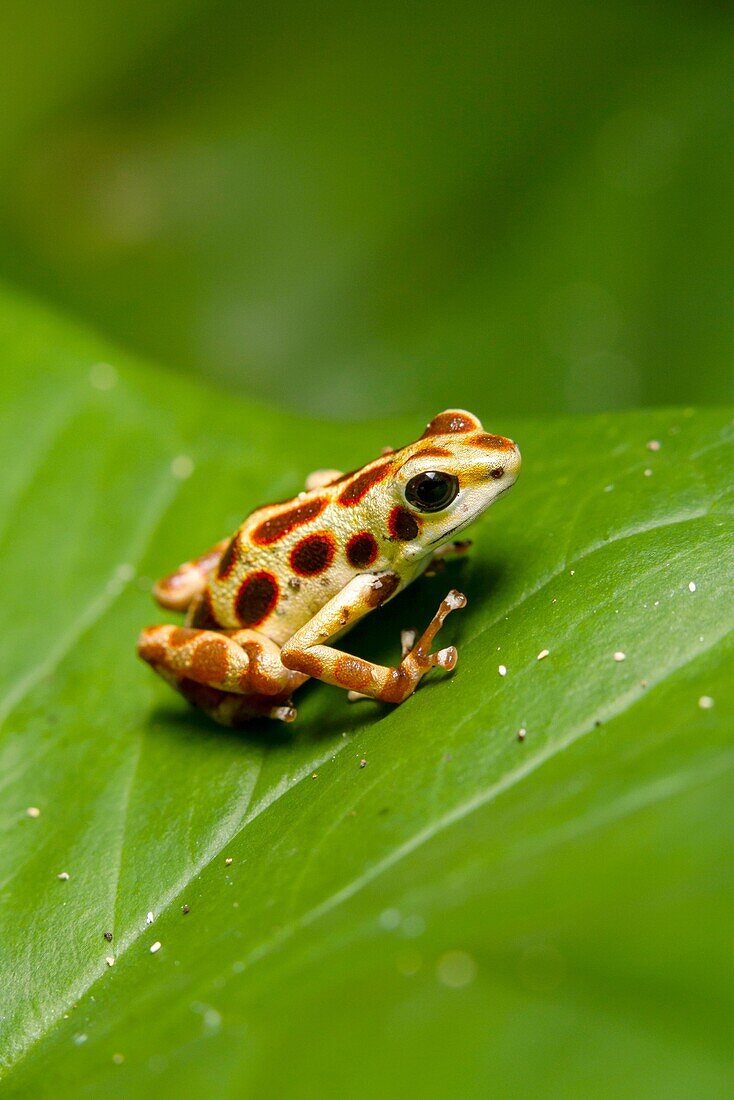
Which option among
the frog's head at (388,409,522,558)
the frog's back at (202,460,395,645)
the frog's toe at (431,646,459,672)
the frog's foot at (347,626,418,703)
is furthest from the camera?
the frog's back at (202,460,395,645)

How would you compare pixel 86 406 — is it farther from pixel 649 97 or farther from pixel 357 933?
pixel 649 97

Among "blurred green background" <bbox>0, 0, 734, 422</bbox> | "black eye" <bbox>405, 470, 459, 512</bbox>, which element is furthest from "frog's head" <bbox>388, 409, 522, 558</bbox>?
"blurred green background" <bbox>0, 0, 734, 422</bbox>

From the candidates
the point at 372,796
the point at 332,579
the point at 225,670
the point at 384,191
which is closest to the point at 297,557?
the point at 332,579

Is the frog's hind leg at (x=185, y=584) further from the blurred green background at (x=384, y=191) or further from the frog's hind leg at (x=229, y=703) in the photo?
the blurred green background at (x=384, y=191)

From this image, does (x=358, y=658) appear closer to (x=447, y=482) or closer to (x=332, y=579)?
(x=332, y=579)

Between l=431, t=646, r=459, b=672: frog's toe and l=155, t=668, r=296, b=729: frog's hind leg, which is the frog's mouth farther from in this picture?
l=155, t=668, r=296, b=729: frog's hind leg
